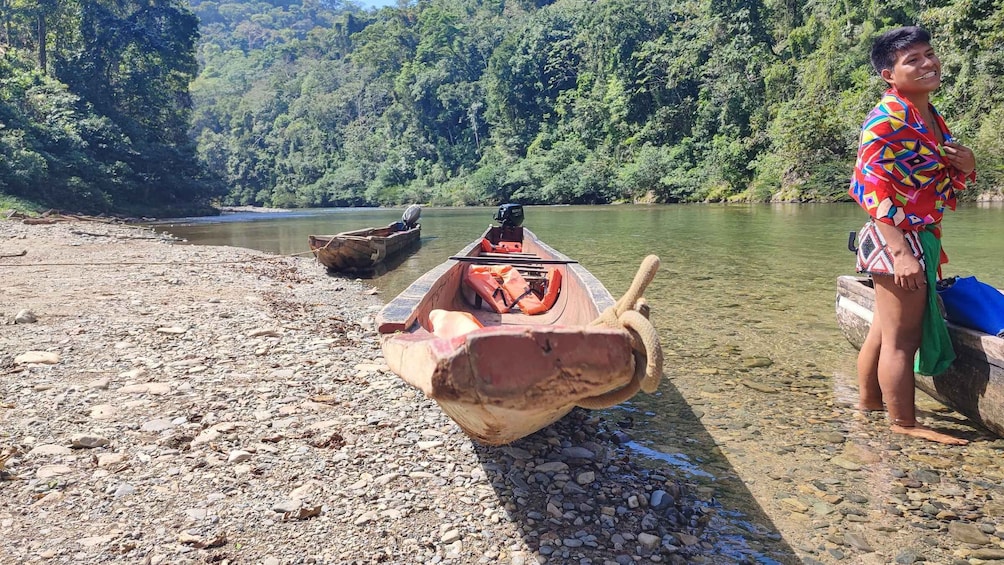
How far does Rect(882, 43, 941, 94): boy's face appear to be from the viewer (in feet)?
10.2

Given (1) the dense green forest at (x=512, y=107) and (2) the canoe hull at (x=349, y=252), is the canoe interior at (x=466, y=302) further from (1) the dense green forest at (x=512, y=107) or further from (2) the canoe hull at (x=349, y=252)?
(1) the dense green forest at (x=512, y=107)

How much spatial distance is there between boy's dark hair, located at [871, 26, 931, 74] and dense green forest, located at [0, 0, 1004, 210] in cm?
2542

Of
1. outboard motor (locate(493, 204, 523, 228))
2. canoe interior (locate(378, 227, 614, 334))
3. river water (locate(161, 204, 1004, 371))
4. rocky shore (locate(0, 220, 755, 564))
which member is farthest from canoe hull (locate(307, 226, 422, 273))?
rocky shore (locate(0, 220, 755, 564))

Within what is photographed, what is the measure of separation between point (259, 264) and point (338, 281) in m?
2.74

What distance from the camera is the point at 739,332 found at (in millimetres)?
6152

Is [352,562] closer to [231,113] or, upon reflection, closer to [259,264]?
[259,264]

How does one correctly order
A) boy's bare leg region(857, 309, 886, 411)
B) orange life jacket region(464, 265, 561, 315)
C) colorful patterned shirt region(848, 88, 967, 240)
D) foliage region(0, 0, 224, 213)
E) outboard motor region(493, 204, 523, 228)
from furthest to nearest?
foliage region(0, 0, 224, 213) → outboard motor region(493, 204, 523, 228) → orange life jacket region(464, 265, 561, 315) → boy's bare leg region(857, 309, 886, 411) → colorful patterned shirt region(848, 88, 967, 240)

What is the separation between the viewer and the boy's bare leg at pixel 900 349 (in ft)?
10.5

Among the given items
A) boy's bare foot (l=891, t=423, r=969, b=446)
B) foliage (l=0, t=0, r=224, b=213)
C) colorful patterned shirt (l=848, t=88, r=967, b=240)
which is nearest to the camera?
colorful patterned shirt (l=848, t=88, r=967, b=240)

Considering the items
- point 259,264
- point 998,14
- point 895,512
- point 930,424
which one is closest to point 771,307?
point 930,424

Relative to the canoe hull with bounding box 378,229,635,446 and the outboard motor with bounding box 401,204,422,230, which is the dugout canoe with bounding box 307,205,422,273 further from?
the canoe hull with bounding box 378,229,635,446

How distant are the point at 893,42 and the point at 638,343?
243cm

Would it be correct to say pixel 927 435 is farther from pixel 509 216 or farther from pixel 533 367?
pixel 509 216

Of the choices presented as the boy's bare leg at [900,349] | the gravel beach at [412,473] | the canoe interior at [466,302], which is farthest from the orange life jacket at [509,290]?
the boy's bare leg at [900,349]
